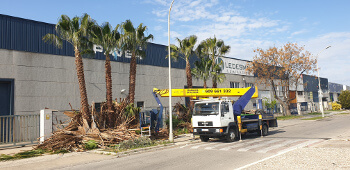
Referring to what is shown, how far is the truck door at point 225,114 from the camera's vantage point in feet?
48.5

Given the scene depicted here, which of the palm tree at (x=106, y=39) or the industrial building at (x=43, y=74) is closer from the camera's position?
the palm tree at (x=106, y=39)

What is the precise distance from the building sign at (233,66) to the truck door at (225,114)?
22.9 metres

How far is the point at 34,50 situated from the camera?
762 inches

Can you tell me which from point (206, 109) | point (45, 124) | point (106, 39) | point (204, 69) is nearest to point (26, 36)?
point (106, 39)

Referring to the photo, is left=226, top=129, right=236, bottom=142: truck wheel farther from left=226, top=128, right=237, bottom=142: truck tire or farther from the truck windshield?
the truck windshield

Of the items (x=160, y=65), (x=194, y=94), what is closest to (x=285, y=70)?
(x=160, y=65)

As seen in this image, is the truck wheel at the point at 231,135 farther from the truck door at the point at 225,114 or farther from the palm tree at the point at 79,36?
the palm tree at the point at 79,36

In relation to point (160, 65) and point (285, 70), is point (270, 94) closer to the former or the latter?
point (285, 70)

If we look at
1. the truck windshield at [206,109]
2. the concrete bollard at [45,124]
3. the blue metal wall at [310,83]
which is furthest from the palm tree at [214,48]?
the blue metal wall at [310,83]

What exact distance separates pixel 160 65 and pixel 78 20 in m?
13.6

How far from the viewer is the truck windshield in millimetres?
14977

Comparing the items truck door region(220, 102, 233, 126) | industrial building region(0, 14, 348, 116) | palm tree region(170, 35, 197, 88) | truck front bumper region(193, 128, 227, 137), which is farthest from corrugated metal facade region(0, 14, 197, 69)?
truck door region(220, 102, 233, 126)

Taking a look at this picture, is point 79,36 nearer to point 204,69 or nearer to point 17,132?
point 17,132

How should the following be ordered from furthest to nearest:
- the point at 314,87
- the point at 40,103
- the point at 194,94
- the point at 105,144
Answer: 1. the point at 314,87
2. the point at 40,103
3. the point at 194,94
4. the point at 105,144
